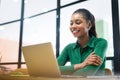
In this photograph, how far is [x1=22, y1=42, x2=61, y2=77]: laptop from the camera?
745 millimetres

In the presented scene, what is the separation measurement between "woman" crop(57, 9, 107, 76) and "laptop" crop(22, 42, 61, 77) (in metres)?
0.62

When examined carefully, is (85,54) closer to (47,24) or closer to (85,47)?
(85,47)

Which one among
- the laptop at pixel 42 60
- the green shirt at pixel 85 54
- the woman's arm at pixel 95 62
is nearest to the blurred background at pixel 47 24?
the green shirt at pixel 85 54

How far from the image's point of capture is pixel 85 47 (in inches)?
65.7

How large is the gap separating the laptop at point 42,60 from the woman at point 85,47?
62cm

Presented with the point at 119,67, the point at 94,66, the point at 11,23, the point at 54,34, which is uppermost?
the point at 11,23

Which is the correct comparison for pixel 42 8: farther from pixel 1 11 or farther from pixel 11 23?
pixel 1 11

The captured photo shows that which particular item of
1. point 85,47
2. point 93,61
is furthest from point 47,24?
point 93,61

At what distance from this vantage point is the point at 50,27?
356cm

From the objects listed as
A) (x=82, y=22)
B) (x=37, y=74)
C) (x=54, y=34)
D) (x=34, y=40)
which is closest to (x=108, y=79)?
(x=37, y=74)

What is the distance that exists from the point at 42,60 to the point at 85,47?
919 mm

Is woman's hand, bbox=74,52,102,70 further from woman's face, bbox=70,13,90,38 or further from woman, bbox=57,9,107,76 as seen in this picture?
woman's face, bbox=70,13,90,38

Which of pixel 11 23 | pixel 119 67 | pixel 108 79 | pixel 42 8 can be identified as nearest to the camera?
pixel 108 79

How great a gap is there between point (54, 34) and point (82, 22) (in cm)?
168
